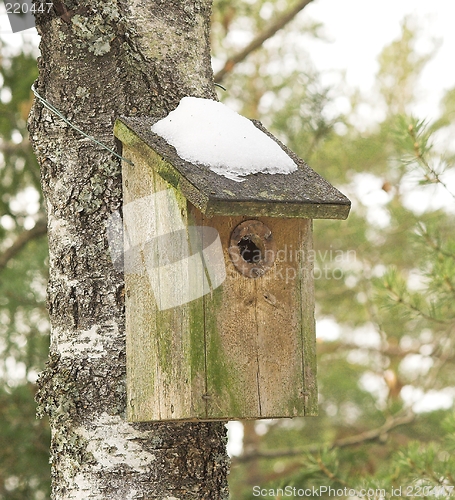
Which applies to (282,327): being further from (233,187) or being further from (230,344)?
(233,187)

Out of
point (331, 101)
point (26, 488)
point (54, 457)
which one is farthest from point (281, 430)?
point (54, 457)

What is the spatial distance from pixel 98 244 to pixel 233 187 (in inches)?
16.2

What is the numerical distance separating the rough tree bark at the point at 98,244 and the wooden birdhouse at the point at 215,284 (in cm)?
7

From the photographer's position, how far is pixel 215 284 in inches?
67.8

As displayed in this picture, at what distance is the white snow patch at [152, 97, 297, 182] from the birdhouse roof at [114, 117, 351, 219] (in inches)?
0.9

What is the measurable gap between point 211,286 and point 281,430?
6.43m

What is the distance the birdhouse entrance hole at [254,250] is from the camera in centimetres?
175

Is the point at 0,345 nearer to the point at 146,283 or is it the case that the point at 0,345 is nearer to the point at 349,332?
the point at 146,283

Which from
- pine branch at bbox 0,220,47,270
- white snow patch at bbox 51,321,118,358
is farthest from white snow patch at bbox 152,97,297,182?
pine branch at bbox 0,220,47,270

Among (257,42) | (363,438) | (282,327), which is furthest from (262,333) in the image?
(363,438)

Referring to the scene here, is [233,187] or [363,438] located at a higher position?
[233,187]

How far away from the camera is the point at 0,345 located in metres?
4.56

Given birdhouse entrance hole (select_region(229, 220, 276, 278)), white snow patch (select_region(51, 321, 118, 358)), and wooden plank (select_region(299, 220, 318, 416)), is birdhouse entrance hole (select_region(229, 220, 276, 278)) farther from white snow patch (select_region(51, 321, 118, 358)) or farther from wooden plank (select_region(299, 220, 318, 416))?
white snow patch (select_region(51, 321, 118, 358))

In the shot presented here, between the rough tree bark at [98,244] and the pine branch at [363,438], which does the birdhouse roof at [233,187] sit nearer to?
the rough tree bark at [98,244]
